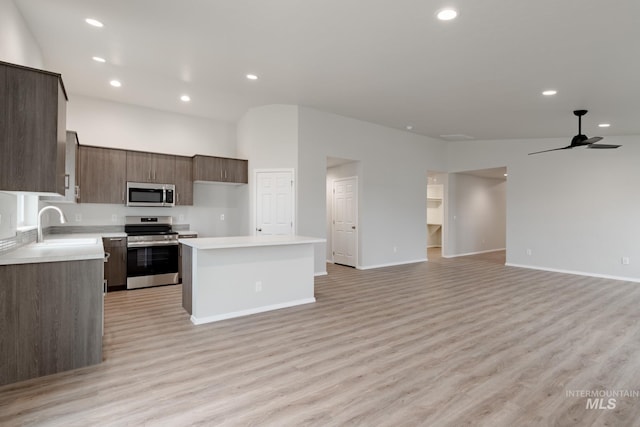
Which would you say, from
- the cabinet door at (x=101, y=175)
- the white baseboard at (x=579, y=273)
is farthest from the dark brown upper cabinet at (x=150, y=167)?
the white baseboard at (x=579, y=273)

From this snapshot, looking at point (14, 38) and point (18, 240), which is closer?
point (14, 38)

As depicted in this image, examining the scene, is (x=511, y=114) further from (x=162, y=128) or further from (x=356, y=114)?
(x=162, y=128)

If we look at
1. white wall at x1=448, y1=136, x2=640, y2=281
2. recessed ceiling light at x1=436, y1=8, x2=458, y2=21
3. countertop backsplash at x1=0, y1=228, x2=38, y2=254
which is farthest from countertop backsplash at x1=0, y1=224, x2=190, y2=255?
white wall at x1=448, y1=136, x2=640, y2=281

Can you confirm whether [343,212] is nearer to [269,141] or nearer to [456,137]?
[269,141]

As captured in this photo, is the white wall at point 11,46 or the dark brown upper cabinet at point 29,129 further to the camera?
the white wall at point 11,46

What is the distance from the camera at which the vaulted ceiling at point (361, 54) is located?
2906mm

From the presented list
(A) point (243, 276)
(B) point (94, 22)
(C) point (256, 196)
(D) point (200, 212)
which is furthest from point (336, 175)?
(B) point (94, 22)

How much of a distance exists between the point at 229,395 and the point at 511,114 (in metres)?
5.96

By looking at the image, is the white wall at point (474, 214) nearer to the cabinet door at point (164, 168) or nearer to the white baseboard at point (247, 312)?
the white baseboard at point (247, 312)

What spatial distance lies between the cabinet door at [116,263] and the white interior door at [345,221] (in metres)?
4.36

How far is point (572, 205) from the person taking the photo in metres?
6.79

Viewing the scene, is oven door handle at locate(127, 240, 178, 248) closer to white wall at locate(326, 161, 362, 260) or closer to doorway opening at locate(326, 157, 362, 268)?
doorway opening at locate(326, 157, 362, 268)

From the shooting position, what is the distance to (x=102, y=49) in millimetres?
3865

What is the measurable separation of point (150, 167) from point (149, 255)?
153 cm
